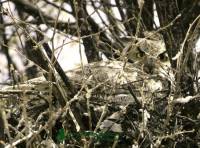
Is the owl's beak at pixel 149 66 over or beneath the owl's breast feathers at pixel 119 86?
over

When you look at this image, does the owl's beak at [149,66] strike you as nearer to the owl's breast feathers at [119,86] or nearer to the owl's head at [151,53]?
the owl's head at [151,53]

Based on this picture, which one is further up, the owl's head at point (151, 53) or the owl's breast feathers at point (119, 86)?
the owl's head at point (151, 53)

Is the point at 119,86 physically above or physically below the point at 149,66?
below

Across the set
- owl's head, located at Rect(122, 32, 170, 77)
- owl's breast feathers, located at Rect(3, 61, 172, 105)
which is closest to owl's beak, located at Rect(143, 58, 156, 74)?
owl's head, located at Rect(122, 32, 170, 77)

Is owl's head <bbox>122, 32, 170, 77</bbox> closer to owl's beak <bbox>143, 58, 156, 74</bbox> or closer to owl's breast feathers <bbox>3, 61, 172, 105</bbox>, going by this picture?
owl's beak <bbox>143, 58, 156, 74</bbox>

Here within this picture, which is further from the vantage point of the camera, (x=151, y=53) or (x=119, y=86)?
(x=151, y=53)

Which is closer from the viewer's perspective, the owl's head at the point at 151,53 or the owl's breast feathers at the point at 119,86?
the owl's breast feathers at the point at 119,86

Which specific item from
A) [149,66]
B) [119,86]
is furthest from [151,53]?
[119,86]

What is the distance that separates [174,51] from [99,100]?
676mm

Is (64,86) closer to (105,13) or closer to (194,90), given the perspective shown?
(194,90)

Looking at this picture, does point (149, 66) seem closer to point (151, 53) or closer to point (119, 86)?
point (151, 53)

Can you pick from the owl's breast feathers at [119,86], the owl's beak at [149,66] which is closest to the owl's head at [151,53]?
the owl's beak at [149,66]

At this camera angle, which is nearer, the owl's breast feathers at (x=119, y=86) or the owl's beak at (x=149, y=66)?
the owl's breast feathers at (x=119, y=86)

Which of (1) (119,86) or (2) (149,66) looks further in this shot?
(2) (149,66)
